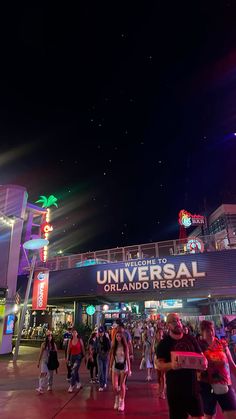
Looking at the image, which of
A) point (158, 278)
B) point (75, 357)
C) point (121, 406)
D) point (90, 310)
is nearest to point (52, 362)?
point (75, 357)

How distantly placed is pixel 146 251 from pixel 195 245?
319cm

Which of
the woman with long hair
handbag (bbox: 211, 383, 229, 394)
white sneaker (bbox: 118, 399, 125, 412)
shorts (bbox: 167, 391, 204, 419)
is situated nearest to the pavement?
white sneaker (bbox: 118, 399, 125, 412)

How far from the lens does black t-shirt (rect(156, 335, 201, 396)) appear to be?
3729 mm

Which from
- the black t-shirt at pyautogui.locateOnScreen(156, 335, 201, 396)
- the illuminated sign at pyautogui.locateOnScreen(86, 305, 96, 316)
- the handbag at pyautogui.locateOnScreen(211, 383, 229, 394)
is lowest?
the handbag at pyautogui.locateOnScreen(211, 383, 229, 394)

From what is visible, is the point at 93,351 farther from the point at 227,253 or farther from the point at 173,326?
the point at 227,253

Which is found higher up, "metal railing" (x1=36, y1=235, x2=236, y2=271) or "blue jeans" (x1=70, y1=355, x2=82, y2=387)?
"metal railing" (x1=36, y1=235, x2=236, y2=271)

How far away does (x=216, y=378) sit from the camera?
436cm

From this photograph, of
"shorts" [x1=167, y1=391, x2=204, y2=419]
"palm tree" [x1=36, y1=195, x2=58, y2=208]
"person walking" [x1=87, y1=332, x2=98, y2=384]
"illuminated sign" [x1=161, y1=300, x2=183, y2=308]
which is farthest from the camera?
"illuminated sign" [x1=161, y1=300, x2=183, y2=308]

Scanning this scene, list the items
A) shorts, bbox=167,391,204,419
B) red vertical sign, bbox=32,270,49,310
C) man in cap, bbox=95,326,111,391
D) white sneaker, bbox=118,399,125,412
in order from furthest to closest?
red vertical sign, bbox=32,270,49,310
man in cap, bbox=95,326,111,391
white sneaker, bbox=118,399,125,412
shorts, bbox=167,391,204,419

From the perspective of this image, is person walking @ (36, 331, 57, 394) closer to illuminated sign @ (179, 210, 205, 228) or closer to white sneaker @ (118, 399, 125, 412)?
white sneaker @ (118, 399, 125, 412)

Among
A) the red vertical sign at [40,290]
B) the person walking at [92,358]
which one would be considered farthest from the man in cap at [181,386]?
the red vertical sign at [40,290]

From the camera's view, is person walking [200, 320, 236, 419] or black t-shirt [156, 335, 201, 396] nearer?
black t-shirt [156, 335, 201, 396]

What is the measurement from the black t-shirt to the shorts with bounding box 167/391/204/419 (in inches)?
2.0

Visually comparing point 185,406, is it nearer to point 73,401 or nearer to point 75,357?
point 73,401
